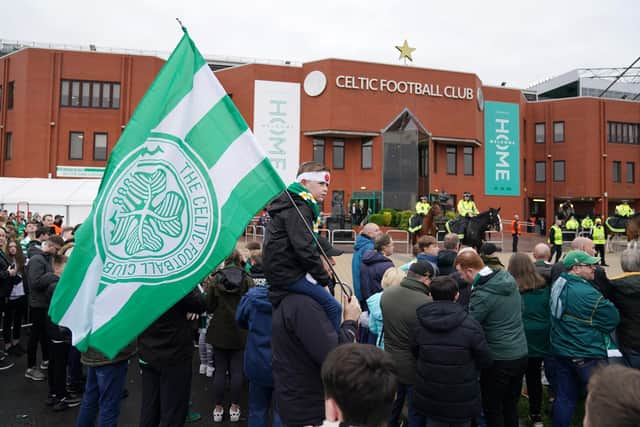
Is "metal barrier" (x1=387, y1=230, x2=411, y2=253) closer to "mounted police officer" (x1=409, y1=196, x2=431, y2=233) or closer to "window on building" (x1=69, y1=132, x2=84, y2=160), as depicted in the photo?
"mounted police officer" (x1=409, y1=196, x2=431, y2=233)

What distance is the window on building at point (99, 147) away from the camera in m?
29.9

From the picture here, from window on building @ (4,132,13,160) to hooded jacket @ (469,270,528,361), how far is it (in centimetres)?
3534

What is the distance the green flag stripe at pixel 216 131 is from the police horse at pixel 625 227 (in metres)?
6.40

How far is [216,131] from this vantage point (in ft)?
10.2

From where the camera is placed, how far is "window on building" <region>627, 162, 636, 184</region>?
37.6m

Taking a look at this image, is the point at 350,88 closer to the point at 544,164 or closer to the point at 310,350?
the point at 544,164

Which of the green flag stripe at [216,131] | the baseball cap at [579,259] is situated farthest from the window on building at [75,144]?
the baseball cap at [579,259]

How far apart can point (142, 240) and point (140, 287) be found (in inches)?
12.4

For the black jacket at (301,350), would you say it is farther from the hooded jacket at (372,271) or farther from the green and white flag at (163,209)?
the hooded jacket at (372,271)

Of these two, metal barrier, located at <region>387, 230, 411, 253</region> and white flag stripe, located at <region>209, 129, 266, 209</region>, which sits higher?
white flag stripe, located at <region>209, 129, 266, 209</region>

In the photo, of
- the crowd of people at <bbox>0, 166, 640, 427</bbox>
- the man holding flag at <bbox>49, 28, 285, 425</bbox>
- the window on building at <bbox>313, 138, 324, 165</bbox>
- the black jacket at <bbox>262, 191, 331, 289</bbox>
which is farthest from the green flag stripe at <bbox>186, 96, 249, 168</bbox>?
the window on building at <bbox>313, 138, 324, 165</bbox>

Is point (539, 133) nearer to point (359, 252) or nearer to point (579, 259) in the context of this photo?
point (359, 252)

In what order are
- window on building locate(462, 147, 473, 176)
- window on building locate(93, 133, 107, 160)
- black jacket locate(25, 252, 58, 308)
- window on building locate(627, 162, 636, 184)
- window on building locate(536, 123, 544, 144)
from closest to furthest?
black jacket locate(25, 252, 58, 308)
window on building locate(93, 133, 107, 160)
window on building locate(462, 147, 473, 176)
window on building locate(627, 162, 636, 184)
window on building locate(536, 123, 544, 144)

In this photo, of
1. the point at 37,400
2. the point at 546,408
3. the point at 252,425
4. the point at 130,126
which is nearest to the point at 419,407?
the point at 252,425
